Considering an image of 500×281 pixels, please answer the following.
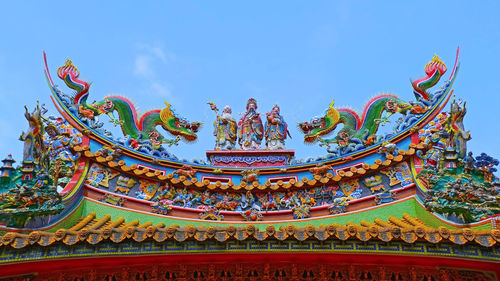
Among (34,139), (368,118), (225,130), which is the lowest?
(34,139)

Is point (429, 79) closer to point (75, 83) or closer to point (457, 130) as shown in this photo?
point (457, 130)

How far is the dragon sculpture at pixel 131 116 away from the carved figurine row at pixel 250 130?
0.57m

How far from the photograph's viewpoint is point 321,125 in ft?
33.6

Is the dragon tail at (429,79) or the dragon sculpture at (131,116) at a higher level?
the dragon tail at (429,79)

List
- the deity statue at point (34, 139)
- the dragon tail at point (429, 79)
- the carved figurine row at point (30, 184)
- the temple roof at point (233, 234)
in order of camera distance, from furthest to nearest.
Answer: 1. the dragon tail at point (429, 79)
2. the deity statue at point (34, 139)
3. the carved figurine row at point (30, 184)
4. the temple roof at point (233, 234)

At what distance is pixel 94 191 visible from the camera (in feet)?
27.7

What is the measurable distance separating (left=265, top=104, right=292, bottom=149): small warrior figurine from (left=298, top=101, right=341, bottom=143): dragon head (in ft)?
1.26

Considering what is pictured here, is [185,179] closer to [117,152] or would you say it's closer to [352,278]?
[117,152]

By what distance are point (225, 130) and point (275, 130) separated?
106 centimetres

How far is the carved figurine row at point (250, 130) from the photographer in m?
10.1

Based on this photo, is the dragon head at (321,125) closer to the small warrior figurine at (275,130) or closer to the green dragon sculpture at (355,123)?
the green dragon sculpture at (355,123)

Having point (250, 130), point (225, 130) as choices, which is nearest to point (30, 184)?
point (225, 130)

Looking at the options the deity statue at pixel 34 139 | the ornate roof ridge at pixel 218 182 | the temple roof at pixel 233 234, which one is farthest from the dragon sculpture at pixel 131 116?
the temple roof at pixel 233 234

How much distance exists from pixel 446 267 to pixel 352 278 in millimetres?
1020
